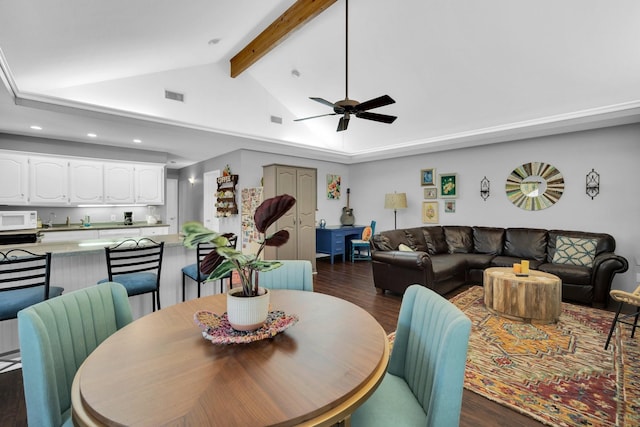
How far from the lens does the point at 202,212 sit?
7.49 m

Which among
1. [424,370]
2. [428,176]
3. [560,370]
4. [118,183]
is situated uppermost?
[428,176]

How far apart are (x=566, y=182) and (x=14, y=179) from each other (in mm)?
8453


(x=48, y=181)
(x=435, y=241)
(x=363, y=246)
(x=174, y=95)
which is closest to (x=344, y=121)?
(x=174, y=95)

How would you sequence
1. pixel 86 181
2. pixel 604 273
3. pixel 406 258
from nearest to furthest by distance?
pixel 604 273 → pixel 406 258 → pixel 86 181

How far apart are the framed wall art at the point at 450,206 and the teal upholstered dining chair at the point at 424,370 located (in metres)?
5.05

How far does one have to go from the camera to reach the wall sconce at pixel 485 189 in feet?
18.2

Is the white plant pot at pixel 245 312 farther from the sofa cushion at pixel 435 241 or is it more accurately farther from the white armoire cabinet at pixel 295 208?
the sofa cushion at pixel 435 241

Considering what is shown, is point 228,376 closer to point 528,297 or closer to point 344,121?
point 344,121

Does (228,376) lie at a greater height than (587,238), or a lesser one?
lesser

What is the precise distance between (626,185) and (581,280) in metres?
1.68

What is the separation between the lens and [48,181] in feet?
15.8

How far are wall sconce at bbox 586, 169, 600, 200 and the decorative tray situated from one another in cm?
529

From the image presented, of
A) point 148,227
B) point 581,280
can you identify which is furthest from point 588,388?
point 148,227

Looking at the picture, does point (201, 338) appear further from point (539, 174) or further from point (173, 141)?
point (539, 174)
